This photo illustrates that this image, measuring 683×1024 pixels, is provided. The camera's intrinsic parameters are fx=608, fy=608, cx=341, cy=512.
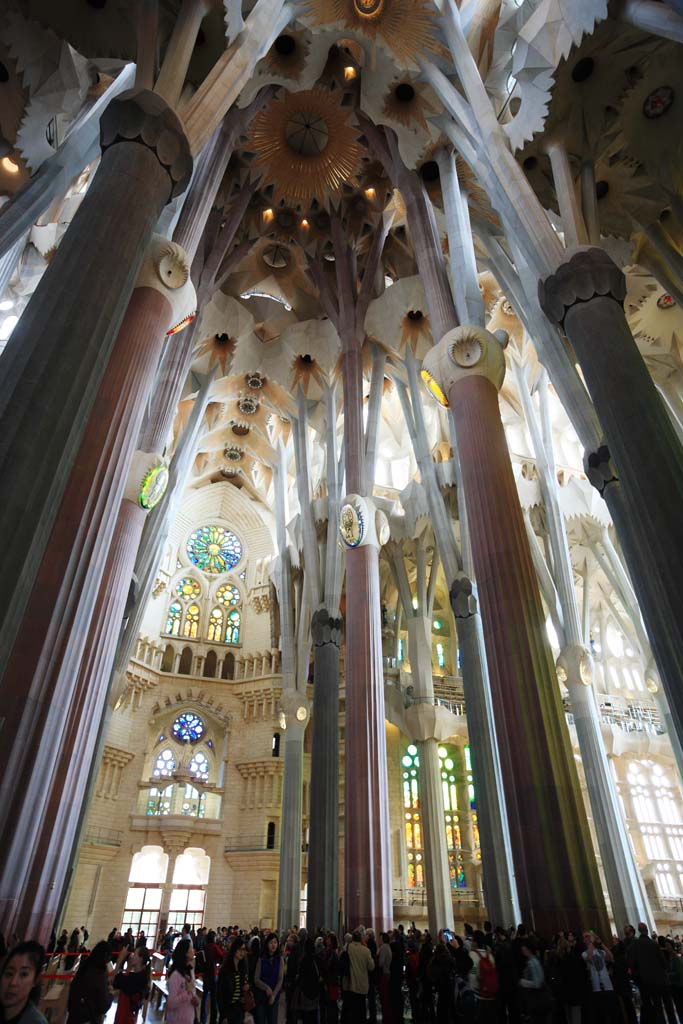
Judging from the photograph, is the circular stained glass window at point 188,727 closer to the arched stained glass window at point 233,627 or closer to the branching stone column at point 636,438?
the arched stained glass window at point 233,627

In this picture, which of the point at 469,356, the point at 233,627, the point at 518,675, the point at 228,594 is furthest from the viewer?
the point at 228,594

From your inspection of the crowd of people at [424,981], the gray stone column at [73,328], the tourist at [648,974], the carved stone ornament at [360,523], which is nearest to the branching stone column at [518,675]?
the crowd of people at [424,981]

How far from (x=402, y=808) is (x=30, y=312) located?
20360 millimetres

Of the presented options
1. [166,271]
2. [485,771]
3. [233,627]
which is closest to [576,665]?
[485,771]

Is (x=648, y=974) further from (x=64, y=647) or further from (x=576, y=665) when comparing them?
(x=576, y=665)

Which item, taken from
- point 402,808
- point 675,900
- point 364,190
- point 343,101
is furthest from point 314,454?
point 675,900

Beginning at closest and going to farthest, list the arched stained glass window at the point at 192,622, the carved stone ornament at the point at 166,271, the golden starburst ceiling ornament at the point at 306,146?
the carved stone ornament at the point at 166,271 < the golden starburst ceiling ornament at the point at 306,146 < the arched stained glass window at the point at 192,622

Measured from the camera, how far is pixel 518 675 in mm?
7734

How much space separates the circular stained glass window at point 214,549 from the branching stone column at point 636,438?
20.3 m

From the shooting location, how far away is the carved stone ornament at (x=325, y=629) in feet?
51.5

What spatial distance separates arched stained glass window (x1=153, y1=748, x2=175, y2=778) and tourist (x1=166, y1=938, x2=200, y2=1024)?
19.1m

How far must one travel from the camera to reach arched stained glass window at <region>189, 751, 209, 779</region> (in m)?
21.8

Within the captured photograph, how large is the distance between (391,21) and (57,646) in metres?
13.8

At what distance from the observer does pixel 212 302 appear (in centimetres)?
1936
